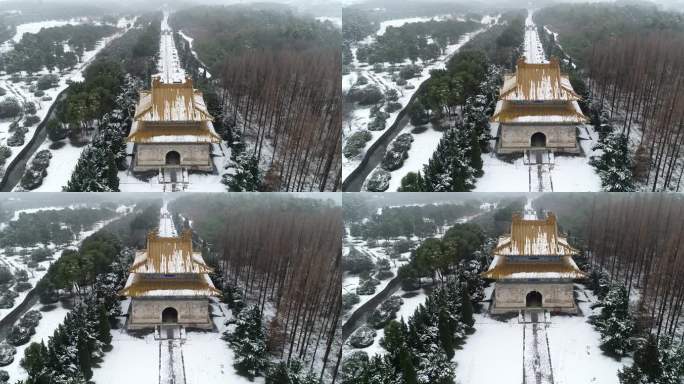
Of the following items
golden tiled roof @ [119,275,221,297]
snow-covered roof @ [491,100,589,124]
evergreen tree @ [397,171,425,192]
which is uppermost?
snow-covered roof @ [491,100,589,124]

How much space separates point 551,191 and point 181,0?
12980 millimetres

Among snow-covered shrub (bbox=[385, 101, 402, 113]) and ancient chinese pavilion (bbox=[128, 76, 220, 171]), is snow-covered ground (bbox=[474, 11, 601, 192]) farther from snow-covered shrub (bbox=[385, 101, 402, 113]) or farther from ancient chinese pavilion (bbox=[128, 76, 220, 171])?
ancient chinese pavilion (bbox=[128, 76, 220, 171])

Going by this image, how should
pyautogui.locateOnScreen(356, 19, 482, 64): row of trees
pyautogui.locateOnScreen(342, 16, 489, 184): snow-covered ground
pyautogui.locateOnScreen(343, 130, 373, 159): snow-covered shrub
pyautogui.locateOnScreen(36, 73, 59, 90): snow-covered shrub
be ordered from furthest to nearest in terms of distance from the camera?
1. pyautogui.locateOnScreen(356, 19, 482, 64): row of trees
2. pyautogui.locateOnScreen(36, 73, 59, 90): snow-covered shrub
3. pyautogui.locateOnScreen(342, 16, 489, 184): snow-covered ground
4. pyautogui.locateOnScreen(343, 130, 373, 159): snow-covered shrub

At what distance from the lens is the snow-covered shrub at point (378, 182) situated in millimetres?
27656

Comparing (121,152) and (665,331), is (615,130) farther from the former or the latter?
(121,152)

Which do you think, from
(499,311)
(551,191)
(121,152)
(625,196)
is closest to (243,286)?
(121,152)

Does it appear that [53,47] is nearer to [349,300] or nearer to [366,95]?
[366,95]

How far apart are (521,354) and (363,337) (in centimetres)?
408

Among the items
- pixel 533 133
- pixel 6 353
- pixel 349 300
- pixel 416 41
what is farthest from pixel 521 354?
pixel 6 353

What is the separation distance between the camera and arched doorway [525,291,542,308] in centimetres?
2702

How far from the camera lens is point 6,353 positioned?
2445 centimetres

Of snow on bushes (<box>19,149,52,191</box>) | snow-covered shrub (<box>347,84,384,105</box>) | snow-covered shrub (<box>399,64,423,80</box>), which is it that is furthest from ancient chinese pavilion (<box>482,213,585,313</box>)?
snow on bushes (<box>19,149,52,191</box>)

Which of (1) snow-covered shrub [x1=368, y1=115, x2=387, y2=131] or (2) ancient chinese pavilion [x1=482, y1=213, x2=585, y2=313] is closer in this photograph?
(2) ancient chinese pavilion [x1=482, y1=213, x2=585, y2=313]

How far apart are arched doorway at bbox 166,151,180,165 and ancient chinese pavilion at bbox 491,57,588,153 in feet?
28.7
